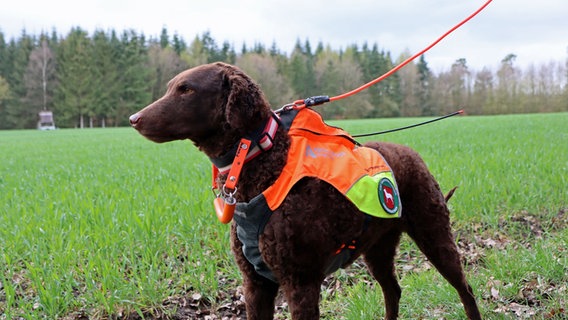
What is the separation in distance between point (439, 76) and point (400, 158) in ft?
224

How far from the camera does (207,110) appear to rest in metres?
2.14

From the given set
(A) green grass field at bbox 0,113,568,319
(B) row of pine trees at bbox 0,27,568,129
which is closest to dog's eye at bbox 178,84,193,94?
(A) green grass field at bbox 0,113,568,319

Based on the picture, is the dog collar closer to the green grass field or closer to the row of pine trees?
the green grass field

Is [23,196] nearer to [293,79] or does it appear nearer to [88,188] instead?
[88,188]

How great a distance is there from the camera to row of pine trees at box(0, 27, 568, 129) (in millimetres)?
50625

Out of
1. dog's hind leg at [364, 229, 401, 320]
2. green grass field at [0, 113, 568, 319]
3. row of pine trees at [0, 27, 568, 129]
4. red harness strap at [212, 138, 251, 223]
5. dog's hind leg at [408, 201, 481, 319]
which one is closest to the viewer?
red harness strap at [212, 138, 251, 223]

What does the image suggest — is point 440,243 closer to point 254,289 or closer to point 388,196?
point 388,196

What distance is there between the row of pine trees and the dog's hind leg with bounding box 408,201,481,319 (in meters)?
43.6

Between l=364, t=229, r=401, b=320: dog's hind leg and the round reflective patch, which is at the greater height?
the round reflective patch

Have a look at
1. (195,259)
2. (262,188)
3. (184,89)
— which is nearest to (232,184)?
(262,188)

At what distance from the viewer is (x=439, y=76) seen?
217 feet

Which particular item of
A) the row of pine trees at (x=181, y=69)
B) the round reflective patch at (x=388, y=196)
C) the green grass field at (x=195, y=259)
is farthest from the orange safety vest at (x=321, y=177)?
the row of pine trees at (x=181, y=69)

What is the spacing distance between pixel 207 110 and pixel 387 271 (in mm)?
1669

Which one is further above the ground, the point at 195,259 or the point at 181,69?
the point at 181,69
